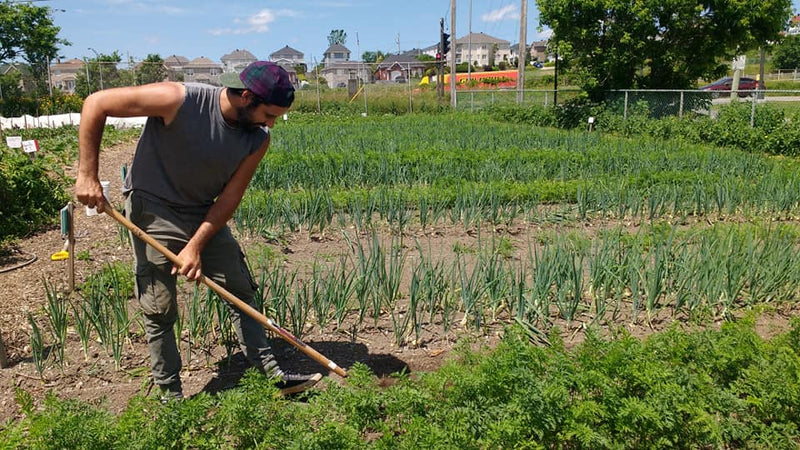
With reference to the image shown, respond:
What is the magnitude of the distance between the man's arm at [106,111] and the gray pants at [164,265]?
0.22 metres

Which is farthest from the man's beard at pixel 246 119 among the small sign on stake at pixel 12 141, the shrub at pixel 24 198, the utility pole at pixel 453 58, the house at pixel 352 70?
the utility pole at pixel 453 58

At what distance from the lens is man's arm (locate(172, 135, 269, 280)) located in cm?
271

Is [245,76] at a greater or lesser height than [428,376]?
greater

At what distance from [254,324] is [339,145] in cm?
744

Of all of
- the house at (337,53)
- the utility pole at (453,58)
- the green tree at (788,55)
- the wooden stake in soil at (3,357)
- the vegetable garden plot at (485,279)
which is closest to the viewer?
the vegetable garden plot at (485,279)

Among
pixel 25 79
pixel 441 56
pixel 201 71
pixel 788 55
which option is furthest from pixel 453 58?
pixel 201 71

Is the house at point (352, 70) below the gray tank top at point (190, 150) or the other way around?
the other way around

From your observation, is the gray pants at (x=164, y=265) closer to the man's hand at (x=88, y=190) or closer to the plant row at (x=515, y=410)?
the man's hand at (x=88, y=190)

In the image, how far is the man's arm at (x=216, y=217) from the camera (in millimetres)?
2711

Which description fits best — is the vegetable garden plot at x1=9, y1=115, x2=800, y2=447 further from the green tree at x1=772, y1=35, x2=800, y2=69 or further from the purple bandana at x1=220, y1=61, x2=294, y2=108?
the green tree at x1=772, y1=35, x2=800, y2=69

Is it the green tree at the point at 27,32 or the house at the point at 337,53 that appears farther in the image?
the house at the point at 337,53

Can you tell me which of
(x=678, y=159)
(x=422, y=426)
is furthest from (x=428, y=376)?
(x=678, y=159)

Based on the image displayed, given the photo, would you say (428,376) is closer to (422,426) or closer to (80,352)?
(422,426)

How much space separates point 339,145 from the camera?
1029cm
